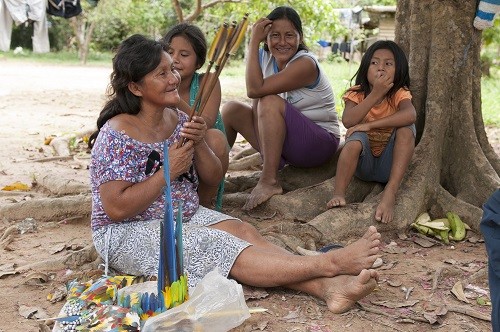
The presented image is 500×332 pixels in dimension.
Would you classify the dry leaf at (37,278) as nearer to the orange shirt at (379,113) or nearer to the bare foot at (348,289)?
the bare foot at (348,289)

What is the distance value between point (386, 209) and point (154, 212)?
1585mm

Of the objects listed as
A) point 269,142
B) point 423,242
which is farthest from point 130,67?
point 423,242

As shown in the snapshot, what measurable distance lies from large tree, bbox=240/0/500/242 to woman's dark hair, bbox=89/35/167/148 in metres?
1.51

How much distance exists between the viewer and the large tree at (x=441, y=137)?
4.27m

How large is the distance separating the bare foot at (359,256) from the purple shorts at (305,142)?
1643 millimetres

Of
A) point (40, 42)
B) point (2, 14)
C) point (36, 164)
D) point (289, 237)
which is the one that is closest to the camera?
point (289, 237)

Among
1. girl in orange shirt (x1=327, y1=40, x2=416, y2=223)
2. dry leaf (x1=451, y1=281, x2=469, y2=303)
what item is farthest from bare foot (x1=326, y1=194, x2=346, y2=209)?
dry leaf (x1=451, y1=281, x2=469, y2=303)

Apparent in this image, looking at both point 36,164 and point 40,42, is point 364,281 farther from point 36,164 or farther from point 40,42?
point 40,42

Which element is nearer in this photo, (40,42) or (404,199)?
(404,199)

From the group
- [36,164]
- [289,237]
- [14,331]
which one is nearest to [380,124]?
[289,237]

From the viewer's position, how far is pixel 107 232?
3084 mm

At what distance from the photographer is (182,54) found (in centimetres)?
381

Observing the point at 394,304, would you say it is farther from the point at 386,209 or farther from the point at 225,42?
the point at 225,42

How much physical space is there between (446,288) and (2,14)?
19.2m
